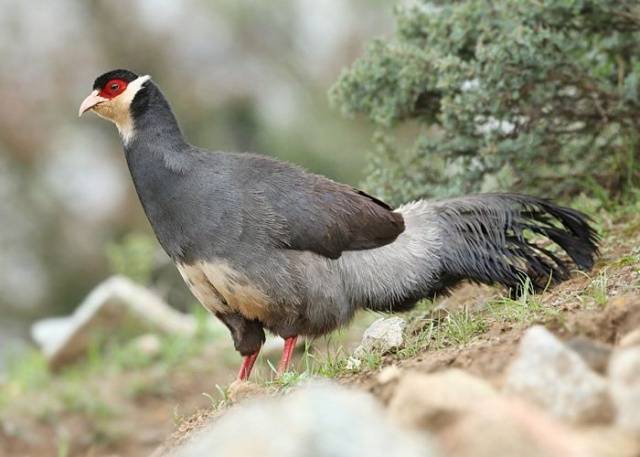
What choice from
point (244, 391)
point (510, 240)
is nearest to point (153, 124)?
point (244, 391)

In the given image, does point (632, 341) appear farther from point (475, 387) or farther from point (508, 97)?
point (508, 97)

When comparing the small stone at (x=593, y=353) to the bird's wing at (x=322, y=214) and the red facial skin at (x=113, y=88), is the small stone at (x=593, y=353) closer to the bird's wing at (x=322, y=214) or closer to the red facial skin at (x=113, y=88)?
the bird's wing at (x=322, y=214)

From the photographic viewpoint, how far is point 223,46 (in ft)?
54.0

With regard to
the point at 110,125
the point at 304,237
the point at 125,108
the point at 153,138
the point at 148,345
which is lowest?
the point at 148,345

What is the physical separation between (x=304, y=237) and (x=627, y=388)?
2.87m

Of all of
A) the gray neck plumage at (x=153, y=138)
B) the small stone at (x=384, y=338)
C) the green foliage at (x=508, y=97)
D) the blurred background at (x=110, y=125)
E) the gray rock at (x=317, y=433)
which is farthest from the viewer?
the blurred background at (x=110, y=125)

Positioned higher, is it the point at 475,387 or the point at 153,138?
the point at 153,138

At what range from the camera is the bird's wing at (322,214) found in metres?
5.21

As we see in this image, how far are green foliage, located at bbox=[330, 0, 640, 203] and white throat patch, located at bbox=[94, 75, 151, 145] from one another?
5.18 ft

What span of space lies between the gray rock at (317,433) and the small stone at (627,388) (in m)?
0.49

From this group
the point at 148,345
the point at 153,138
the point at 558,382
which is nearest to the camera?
the point at 558,382

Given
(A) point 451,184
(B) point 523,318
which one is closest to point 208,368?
(A) point 451,184

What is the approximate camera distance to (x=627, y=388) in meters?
2.48

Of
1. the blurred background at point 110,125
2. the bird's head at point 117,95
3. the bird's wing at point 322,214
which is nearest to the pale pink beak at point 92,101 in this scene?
the bird's head at point 117,95
